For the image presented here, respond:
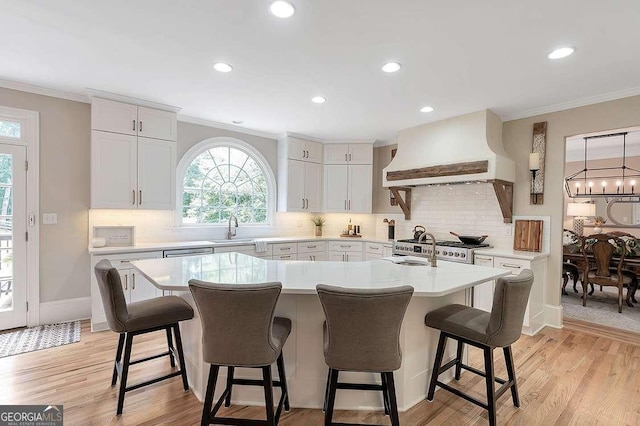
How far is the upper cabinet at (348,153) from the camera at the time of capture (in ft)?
18.6

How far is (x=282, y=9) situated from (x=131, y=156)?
2.73m

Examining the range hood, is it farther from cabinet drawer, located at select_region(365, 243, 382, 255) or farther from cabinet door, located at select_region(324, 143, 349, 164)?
cabinet door, located at select_region(324, 143, 349, 164)

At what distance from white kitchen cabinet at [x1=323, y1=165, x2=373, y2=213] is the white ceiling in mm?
1773

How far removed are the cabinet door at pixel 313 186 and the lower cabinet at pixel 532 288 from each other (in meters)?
2.69

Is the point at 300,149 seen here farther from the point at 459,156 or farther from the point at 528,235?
the point at 528,235

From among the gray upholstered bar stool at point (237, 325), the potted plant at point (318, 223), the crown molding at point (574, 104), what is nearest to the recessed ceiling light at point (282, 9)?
the gray upholstered bar stool at point (237, 325)

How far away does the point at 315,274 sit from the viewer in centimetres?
225

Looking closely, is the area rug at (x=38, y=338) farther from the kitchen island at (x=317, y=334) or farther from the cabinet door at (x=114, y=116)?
the cabinet door at (x=114, y=116)

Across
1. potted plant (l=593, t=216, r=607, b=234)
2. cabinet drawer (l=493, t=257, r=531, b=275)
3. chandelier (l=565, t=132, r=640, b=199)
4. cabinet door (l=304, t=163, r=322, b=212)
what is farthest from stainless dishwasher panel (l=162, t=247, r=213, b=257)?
potted plant (l=593, t=216, r=607, b=234)

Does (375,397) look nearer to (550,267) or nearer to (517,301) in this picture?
(517,301)

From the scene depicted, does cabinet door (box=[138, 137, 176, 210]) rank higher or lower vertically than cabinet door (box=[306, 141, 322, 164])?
lower

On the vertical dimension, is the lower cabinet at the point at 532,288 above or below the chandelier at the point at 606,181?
below

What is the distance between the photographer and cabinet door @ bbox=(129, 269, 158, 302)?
3.64 meters

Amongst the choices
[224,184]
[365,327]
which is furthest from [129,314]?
[224,184]
